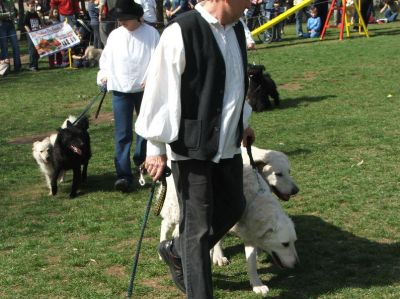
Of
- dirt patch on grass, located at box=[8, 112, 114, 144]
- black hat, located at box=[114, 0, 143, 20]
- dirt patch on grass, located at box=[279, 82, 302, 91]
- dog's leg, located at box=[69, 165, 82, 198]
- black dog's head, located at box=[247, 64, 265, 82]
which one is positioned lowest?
dog's leg, located at box=[69, 165, 82, 198]

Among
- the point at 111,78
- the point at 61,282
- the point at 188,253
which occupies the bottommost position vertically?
the point at 61,282

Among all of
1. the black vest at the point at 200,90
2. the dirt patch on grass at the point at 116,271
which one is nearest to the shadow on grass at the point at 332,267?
the dirt patch on grass at the point at 116,271

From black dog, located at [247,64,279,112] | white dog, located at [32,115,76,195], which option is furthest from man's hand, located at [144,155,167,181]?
black dog, located at [247,64,279,112]

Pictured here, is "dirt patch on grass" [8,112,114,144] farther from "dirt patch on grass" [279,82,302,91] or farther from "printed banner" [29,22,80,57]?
"printed banner" [29,22,80,57]

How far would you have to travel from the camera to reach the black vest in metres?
3.46

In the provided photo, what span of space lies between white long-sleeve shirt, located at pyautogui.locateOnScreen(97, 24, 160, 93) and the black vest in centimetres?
302

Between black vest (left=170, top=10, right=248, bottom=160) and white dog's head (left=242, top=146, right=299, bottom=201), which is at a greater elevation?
black vest (left=170, top=10, right=248, bottom=160)

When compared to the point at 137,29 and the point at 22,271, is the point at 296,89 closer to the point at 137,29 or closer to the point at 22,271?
the point at 137,29

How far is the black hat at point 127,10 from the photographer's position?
6254mm

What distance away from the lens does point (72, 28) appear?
18312 millimetres

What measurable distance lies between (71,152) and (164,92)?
3.88 m

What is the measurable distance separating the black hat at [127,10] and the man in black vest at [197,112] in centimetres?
278

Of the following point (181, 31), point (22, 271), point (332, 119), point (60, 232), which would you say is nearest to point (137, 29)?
point (60, 232)

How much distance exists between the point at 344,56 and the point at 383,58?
3.58ft
